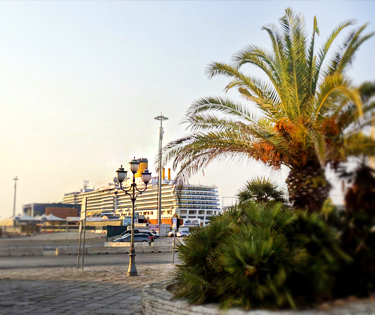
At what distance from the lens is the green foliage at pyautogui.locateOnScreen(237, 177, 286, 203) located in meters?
8.16

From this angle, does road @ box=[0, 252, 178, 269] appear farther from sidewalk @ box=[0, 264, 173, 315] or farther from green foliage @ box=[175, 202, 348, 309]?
green foliage @ box=[175, 202, 348, 309]

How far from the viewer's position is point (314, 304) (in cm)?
402

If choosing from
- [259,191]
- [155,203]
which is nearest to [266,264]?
[259,191]

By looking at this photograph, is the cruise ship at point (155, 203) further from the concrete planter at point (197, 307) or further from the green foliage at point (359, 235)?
the green foliage at point (359, 235)

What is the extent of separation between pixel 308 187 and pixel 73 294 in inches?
241

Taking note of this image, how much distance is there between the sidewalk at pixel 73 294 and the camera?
283 inches

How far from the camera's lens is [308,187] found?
19.9 ft

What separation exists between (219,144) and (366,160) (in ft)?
13.7

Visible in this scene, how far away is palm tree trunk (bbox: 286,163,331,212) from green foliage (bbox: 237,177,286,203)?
850mm

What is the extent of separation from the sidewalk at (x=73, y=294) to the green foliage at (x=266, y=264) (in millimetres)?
1708

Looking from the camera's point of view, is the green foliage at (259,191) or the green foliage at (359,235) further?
the green foliage at (259,191)

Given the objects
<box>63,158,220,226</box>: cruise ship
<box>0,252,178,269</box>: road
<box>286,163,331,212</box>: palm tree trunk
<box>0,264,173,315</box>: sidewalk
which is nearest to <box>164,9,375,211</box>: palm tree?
<box>286,163,331,212</box>: palm tree trunk

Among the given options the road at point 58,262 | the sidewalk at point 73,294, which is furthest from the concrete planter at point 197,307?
the road at point 58,262

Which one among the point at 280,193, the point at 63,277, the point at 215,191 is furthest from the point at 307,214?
the point at 215,191
